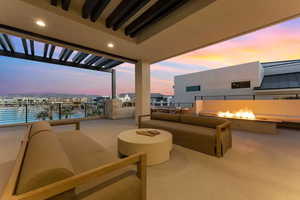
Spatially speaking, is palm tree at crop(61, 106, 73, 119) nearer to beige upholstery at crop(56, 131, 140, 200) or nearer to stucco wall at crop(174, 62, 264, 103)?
beige upholstery at crop(56, 131, 140, 200)

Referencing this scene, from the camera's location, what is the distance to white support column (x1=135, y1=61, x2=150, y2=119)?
5.68 m

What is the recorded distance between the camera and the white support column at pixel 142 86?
18.6 feet

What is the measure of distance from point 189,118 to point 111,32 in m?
3.14

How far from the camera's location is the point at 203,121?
3084 mm

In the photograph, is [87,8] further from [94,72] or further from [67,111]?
[94,72]

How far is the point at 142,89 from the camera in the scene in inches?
223

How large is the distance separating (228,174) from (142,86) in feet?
14.5

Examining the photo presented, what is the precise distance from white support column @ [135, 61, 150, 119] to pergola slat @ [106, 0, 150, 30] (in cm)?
256

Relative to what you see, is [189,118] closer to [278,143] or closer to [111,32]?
[278,143]

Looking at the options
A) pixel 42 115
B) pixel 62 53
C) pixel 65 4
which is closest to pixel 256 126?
pixel 65 4

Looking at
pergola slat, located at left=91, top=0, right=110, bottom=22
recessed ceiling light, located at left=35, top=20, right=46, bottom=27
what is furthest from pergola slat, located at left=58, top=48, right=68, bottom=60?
pergola slat, located at left=91, top=0, right=110, bottom=22

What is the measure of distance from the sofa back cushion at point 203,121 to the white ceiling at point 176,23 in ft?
7.20

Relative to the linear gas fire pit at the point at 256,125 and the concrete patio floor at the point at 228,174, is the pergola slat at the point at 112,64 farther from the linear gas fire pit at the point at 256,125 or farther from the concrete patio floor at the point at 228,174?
the linear gas fire pit at the point at 256,125

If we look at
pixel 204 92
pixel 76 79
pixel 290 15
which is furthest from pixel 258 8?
pixel 204 92
